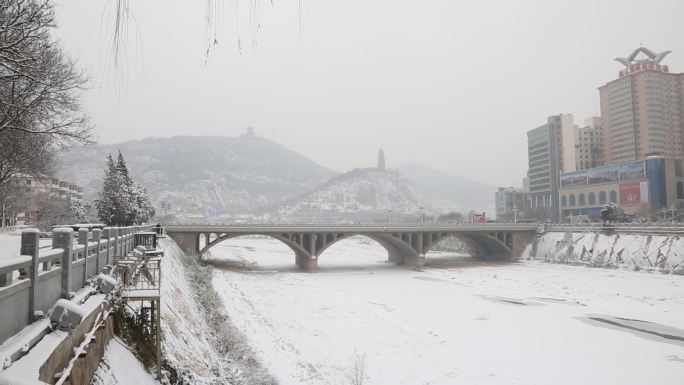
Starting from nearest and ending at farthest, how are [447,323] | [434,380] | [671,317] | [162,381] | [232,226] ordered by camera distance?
[162,381]
[434,380]
[447,323]
[671,317]
[232,226]

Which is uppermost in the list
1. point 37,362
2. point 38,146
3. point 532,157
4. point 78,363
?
point 532,157

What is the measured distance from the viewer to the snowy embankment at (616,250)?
48.4 metres

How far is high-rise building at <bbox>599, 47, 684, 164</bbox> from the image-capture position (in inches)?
4604

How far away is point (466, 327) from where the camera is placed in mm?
25625

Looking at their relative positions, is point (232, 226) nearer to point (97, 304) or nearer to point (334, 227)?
point (334, 227)

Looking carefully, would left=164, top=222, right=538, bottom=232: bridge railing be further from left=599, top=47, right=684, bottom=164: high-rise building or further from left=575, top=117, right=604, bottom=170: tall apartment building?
left=575, top=117, right=604, bottom=170: tall apartment building

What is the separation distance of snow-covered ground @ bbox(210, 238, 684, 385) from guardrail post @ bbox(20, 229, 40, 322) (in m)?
11.4

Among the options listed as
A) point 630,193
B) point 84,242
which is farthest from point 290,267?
point 630,193

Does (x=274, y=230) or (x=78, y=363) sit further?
(x=274, y=230)

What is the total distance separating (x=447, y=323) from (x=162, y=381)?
19.8 meters

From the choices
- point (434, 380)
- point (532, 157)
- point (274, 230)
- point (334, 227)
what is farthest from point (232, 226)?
point (532, 157)

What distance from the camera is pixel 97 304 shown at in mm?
8273

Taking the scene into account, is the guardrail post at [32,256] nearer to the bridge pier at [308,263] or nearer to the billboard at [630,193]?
the bridge pier at [308,263]

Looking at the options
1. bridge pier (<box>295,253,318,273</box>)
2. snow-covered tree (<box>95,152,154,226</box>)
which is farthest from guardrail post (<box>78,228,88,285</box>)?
bridge pier (<box>295,253,318,273</box>)
